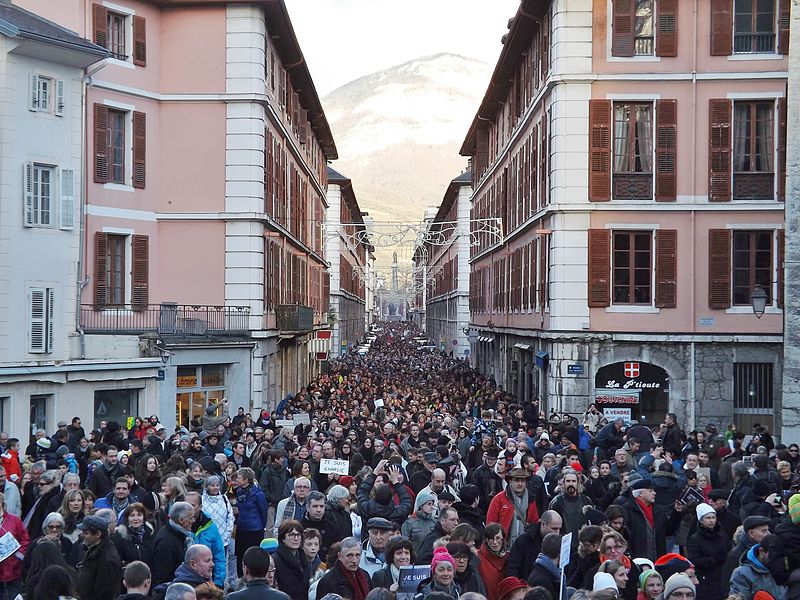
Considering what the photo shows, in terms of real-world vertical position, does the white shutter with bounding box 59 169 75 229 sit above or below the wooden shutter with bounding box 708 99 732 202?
below

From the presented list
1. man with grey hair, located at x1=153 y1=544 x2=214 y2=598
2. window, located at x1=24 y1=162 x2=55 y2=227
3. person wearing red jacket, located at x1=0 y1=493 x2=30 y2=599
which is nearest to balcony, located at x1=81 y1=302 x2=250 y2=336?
window, located at x1=24 y1=162 x2=55 y2=227

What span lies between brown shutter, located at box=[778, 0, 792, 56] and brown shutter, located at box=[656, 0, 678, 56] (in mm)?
2641

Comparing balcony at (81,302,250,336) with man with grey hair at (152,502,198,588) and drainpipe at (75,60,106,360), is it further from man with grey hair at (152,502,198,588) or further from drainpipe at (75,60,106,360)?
man with grey hair at (152,502,198,588)

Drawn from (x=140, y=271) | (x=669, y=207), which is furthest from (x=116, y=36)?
(x=669, y=207)

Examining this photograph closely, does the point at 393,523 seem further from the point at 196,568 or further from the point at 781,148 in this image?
the point at 781,148

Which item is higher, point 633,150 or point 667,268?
point 633,150

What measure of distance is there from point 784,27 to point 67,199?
18938 millimetres

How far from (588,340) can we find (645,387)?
6.50 feet

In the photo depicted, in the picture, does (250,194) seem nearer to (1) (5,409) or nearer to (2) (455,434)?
(1) (5,409)

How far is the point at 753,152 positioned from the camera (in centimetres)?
2989

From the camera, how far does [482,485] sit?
16.0 meters

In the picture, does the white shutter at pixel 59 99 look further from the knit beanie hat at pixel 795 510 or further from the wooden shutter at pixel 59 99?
the knit beanie hat at pixel 795 510

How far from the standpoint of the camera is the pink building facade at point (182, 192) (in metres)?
31.1

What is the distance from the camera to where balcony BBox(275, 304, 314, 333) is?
38306mm
